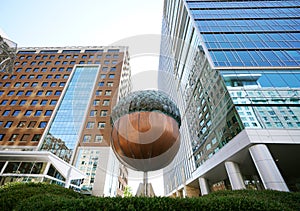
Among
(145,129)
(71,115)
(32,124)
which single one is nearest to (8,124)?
(32,124)

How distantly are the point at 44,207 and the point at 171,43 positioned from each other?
149 ft

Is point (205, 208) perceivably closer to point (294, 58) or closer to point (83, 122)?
point (294, 58)

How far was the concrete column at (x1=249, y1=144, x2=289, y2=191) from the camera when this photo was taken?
779 cm

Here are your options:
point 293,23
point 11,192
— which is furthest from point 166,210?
point 293,23

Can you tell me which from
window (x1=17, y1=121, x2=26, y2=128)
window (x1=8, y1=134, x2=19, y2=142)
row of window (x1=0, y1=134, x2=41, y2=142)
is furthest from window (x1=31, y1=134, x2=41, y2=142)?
window (x1=17, y1=121, x2=26, y2=128)

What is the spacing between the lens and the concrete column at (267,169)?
25.6 feet

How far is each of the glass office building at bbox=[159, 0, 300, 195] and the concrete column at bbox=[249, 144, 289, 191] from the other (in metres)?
0.05

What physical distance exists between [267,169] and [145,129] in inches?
380

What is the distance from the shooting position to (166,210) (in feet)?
9.55

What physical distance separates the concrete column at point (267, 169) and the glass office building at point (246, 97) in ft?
0.15

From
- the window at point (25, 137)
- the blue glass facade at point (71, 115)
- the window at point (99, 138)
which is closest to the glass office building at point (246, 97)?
the window at point (99, 138)

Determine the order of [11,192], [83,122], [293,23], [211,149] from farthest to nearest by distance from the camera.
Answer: [83,122] < [293,23] < [211,149] < [11,192]

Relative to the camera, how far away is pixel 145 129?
2674mm

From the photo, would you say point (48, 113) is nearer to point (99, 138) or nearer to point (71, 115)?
point (71, 115)
